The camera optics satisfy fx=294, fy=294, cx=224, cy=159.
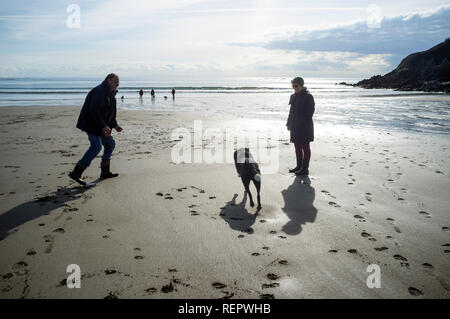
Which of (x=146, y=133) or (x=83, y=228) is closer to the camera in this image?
(x=83, y=228)

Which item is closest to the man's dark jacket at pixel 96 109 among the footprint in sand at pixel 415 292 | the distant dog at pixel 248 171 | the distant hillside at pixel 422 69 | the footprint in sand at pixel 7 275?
the distant dog at pixel 248 171

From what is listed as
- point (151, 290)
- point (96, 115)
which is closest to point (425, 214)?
point (151, 290)

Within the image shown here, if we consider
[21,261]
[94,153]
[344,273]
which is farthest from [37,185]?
[344,273]

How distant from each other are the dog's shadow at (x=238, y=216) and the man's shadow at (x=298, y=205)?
50 cm

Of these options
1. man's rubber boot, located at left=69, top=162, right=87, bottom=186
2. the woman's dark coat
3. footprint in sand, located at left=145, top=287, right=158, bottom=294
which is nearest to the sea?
the woman's dark coat

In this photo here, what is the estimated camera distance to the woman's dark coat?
21.5 ft

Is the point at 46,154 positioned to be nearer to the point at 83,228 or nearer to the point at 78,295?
the point at 83,228

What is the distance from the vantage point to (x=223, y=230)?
13.1 feet

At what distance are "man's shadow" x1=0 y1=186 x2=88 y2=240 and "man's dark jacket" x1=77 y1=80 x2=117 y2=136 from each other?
119 cm

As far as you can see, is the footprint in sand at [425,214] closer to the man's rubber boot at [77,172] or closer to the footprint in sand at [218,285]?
the footprint in sand at [218,285]

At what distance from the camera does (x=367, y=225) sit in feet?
13.5

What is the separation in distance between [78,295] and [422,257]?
360 centimetres

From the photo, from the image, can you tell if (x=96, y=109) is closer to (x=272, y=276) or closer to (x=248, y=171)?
(x=248, y=171)

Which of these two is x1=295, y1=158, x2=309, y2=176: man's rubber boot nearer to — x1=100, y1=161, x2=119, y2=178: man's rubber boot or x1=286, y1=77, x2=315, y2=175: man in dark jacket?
x1=286, y1=77, x2=315, y2=175: man in dark jacket
